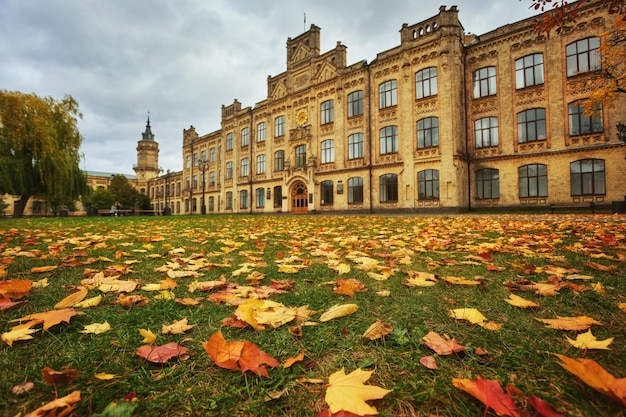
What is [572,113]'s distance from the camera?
55.5 ft

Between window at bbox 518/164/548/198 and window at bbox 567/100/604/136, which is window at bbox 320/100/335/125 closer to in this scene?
window at bbox 518/164/548/198

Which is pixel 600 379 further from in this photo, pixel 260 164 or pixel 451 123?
pixel 260 164

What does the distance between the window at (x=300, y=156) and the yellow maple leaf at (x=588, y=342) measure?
83.9ft

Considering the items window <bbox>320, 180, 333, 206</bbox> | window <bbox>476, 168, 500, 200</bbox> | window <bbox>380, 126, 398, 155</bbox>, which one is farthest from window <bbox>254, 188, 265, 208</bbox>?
window <bbox>476, 168, 500, 200</bbox>

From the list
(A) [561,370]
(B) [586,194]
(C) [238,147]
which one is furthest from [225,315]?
(C) [238,147]

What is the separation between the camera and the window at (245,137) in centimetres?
3241

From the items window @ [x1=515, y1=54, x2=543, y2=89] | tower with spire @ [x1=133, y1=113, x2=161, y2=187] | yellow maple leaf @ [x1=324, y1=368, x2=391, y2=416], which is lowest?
yellow maple leaf @ [x1=324, y1=368, x2=391, y2=416]

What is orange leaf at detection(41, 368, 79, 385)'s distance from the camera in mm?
987

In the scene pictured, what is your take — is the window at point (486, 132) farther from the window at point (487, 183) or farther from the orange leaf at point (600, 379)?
the orange leaf at point (600, 379)

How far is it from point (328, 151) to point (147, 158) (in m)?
61.8

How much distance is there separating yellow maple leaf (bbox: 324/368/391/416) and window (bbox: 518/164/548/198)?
837 inches

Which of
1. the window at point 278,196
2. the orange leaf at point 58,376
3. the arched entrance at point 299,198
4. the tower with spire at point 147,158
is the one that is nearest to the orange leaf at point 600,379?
the orange leaf at point 58,376

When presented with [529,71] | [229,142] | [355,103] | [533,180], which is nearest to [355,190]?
[355,103]

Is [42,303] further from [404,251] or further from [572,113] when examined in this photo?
[572,113]
